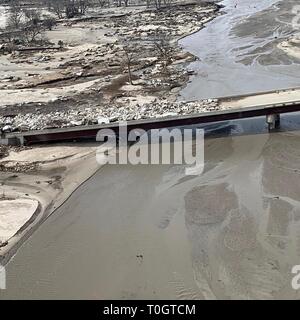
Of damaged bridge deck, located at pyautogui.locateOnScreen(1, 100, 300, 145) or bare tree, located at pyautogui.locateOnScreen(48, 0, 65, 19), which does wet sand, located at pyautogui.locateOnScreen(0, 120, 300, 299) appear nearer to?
damaged bridge deck, located at pyautogui.locateOnScreen(1, 100, 300, 145)

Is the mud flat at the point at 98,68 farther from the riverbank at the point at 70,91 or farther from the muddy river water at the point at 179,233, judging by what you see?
the muddy river water at the point at 179,233

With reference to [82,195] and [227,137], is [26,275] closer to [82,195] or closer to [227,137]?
[82,195]

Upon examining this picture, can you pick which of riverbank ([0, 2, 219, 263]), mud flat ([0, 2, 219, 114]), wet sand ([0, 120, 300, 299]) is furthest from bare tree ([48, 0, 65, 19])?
wet sand ([0, 120, 300, 299])

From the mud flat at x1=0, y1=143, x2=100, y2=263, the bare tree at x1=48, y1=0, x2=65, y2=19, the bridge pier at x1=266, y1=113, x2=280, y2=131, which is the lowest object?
the bare tree at x1=48, y1=0, x2=65, y2=19

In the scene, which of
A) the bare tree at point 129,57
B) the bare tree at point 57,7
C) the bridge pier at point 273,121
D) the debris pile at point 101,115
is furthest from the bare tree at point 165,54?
the bare tree at point 57,7

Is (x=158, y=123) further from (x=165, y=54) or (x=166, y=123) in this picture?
(x=165, y=54)
